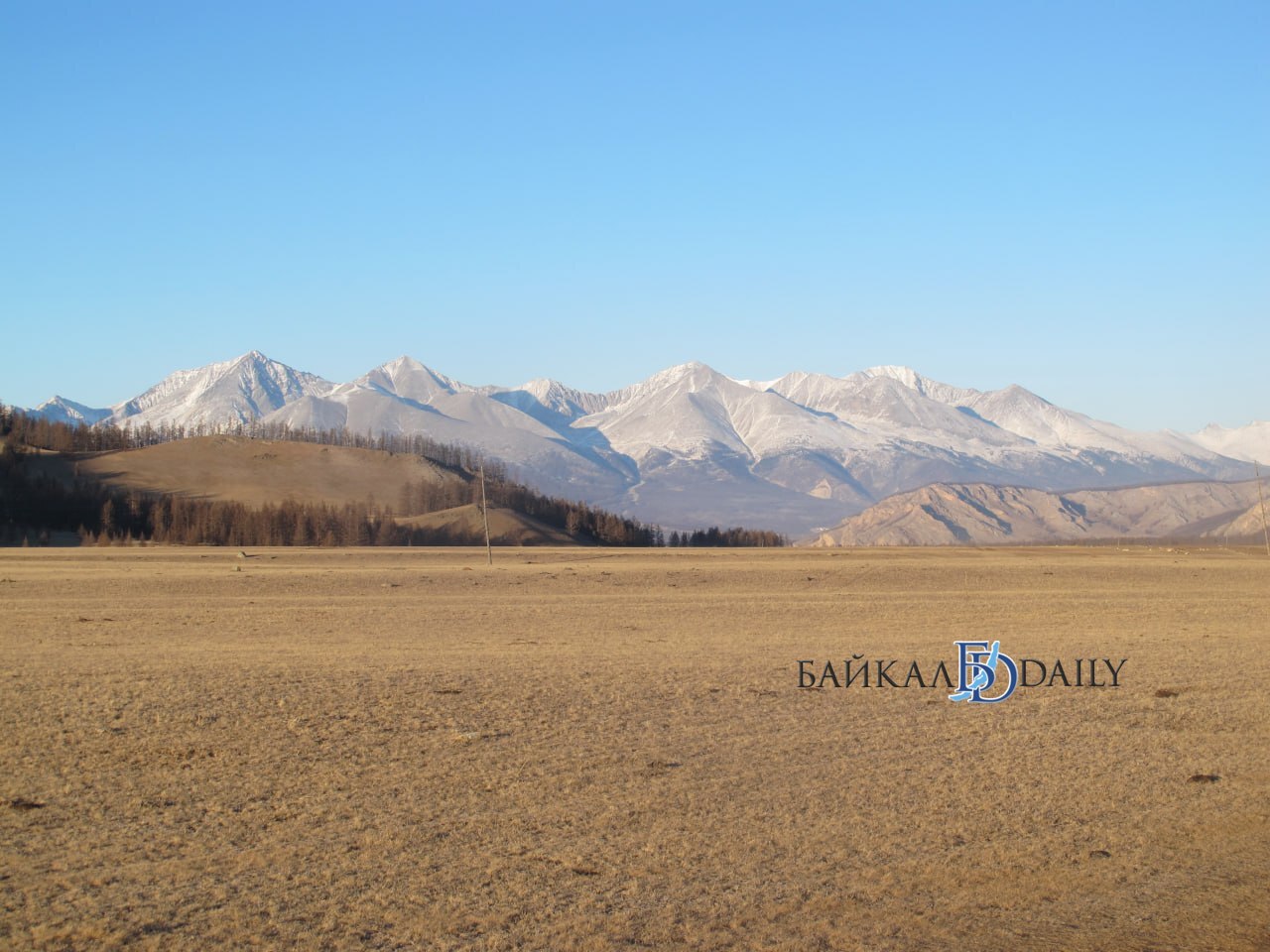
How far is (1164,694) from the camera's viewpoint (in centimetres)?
1617

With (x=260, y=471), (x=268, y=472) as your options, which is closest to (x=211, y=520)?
(x=268, y=472)

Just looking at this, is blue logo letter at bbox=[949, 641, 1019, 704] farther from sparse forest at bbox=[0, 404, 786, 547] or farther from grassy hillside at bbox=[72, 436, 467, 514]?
grassy hillside at bbox=[72, 436, 467, 514]

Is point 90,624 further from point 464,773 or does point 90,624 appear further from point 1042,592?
point 1042,592

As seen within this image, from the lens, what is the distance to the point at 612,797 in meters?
10.8

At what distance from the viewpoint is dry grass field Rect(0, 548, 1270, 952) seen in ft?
26.1

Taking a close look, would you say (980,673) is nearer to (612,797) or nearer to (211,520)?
(612,797)

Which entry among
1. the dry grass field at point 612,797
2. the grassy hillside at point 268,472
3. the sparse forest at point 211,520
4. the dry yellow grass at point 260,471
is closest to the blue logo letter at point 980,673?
the dry grass field at point 612,797

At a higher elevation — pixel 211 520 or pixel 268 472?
pixel 268 472

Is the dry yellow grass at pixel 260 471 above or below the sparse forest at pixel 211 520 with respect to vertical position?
above

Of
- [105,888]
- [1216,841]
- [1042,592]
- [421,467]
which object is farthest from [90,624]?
[421,467]

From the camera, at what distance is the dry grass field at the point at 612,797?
796cm

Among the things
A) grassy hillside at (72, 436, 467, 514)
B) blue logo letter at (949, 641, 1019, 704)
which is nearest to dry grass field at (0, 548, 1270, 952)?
blue logo letter at (949, 641, 1019, 704)

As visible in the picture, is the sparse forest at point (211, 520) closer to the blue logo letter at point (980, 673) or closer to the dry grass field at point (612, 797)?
the dry grass field at point (612, 797)

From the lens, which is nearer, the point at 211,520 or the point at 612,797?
the point at 612,797
